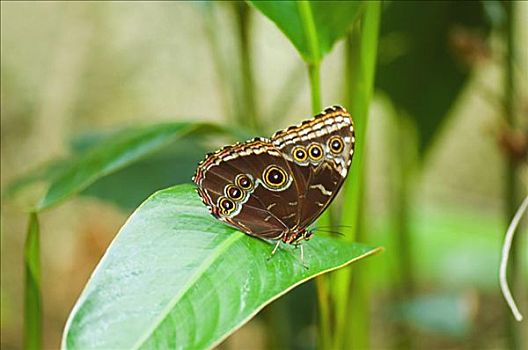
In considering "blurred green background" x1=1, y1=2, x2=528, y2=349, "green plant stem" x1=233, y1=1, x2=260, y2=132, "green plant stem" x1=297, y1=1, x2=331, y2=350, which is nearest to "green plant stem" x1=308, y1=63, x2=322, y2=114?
"green plant stem" x1=297, y1=1, x2=331, y2=350

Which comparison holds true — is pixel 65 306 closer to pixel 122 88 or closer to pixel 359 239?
pixel 122 88

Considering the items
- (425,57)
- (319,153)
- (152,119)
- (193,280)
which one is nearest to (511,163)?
(425,57)

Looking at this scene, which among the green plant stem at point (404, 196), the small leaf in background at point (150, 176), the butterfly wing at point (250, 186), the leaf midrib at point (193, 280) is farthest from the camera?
the green plant stem at point (404, 196)

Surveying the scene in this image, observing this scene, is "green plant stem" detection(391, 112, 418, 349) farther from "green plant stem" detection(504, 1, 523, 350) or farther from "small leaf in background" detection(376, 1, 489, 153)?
"green plant stem" detection(504, 1, 523, 350)

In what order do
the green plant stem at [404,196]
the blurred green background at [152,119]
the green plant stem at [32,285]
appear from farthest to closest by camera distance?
the blurred green background at [152,119] → the green plant stem at [404,196] → the green plant stem at [32,285]

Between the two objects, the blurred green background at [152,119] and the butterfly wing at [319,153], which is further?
the blurred green background at [152,119]

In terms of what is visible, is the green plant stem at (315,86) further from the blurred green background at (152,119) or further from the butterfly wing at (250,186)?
the blurred green background at (152,119)

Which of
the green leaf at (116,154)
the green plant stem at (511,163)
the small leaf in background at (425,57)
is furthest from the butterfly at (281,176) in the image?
the small leaf in background at (425,57)
